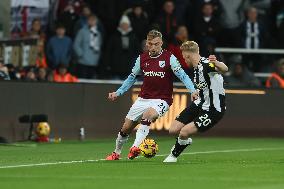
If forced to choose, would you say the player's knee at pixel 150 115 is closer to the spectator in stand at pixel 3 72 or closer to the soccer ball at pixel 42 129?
the soccer ball at pixel 42 129

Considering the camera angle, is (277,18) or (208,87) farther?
(277,18)

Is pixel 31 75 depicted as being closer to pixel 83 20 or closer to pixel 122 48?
pixel 83 20

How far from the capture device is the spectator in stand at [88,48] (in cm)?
2616

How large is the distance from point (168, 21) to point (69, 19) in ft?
7.87

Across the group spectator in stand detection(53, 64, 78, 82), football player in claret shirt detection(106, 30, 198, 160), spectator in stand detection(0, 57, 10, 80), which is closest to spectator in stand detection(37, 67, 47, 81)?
spectator in stand detection(53, 64, 78, 82)

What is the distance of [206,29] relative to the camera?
86.6ft

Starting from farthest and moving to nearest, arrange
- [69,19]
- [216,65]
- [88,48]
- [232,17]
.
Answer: [232,17], [69,19], [88,48], [216,65]

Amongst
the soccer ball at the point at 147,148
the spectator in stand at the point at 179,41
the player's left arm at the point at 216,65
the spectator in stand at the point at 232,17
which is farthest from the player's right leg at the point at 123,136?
the spectator in stand at the point at 232,17

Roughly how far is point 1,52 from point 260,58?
671 centimetres

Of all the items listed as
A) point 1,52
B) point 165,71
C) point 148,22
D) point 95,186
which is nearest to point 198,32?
point 148,22

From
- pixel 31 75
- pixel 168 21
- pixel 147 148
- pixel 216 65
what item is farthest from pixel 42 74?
pixel 216 65

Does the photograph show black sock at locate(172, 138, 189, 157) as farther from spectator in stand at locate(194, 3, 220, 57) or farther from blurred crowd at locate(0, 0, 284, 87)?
spectator in stand at locate(194, 3, 220, 57)

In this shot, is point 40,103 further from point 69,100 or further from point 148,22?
point 148,22

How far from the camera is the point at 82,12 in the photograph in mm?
26531
